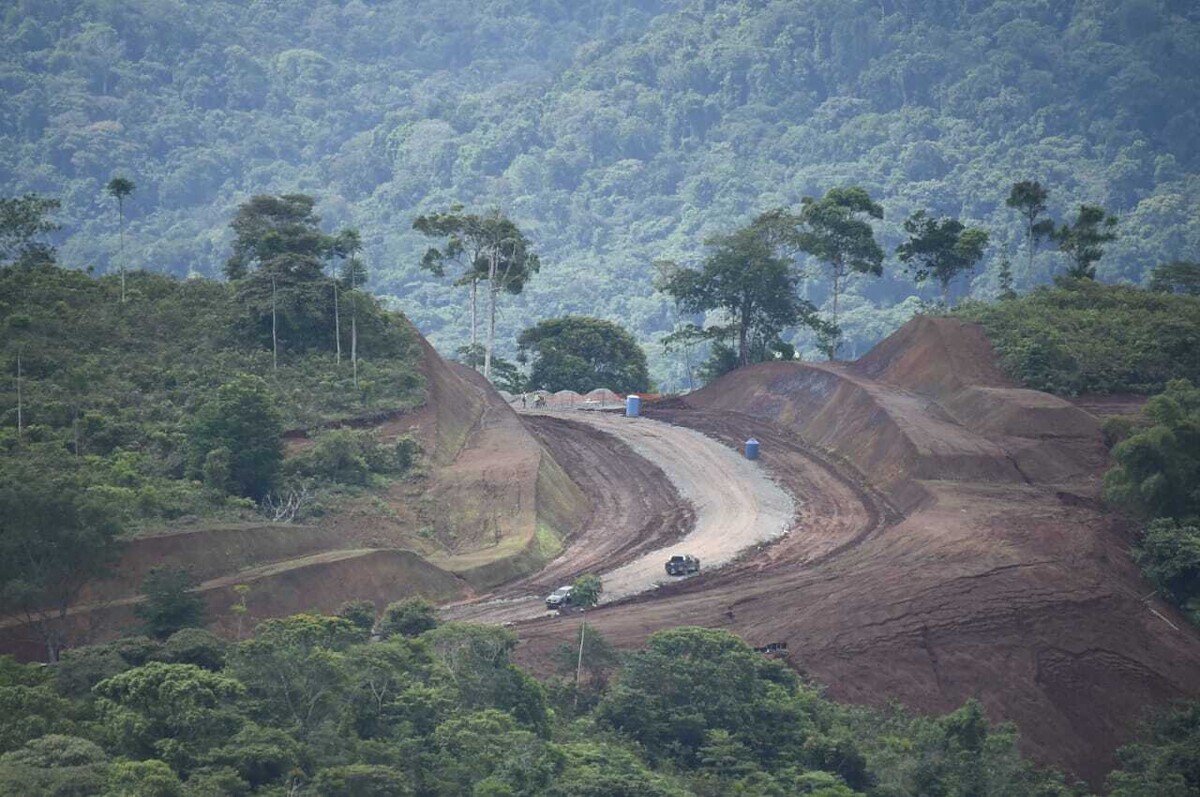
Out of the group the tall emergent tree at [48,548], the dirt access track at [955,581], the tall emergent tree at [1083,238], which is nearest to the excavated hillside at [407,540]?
the tall emergent tree at [48,548]

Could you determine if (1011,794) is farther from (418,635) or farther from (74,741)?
(74,741)

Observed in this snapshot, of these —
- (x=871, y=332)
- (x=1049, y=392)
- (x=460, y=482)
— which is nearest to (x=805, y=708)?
(x=460, y=482)

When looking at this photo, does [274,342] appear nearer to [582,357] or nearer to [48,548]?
[48,548]

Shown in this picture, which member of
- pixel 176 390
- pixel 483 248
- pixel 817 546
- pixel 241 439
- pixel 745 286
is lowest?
pixel 817 546

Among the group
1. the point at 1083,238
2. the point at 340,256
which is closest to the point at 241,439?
the point at 340,256

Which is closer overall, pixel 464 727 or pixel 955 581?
pixel 464 727

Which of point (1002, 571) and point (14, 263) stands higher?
point (14, 263)

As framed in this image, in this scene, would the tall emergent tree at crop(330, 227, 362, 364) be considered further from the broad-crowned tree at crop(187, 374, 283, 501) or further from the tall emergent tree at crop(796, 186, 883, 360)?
the tall emergent tree at crop(796, 186, 883, 360)
